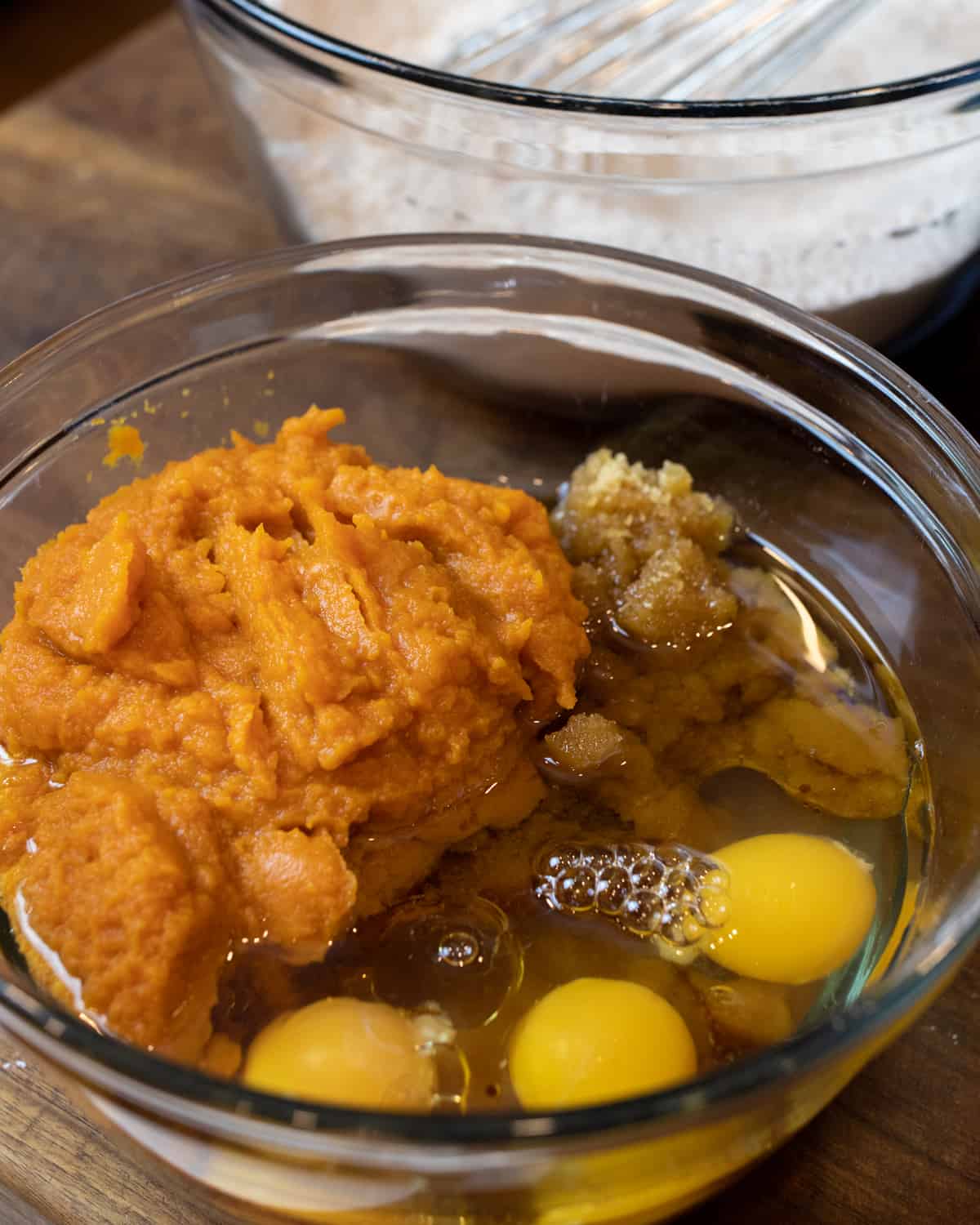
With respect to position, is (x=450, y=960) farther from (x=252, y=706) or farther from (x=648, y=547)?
(x=648, y=547)

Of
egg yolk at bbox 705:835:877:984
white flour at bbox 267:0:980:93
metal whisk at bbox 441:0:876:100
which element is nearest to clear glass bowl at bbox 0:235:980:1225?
egg yolk at bbox 705:835:877:984

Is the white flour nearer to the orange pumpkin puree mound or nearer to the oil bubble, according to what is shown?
the orange pumpkin puree mound

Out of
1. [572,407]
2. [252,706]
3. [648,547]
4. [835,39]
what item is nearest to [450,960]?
[252,706]

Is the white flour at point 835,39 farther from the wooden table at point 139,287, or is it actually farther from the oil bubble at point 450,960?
the oil bubble at point 450,960

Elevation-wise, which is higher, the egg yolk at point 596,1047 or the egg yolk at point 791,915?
the egg yolk at point 791,915

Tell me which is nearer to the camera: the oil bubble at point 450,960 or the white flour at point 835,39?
the oil bubble at point 450,960

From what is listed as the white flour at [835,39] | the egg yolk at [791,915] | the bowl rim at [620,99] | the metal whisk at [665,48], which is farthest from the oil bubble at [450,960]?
→ the white flour at [835,39]
